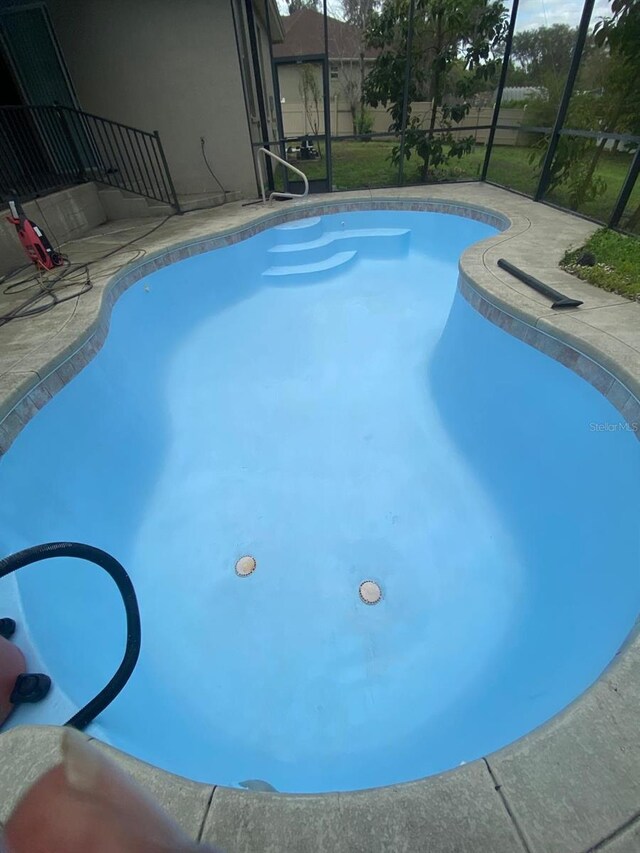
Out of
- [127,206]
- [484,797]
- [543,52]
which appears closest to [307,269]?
[127,206]

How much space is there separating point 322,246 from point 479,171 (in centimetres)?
483

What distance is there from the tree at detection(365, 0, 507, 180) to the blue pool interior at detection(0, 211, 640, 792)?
6.06 m

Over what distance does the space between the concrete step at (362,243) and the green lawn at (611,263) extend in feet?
10.9

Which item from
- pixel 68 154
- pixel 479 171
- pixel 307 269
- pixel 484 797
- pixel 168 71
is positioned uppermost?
pixel 168 71

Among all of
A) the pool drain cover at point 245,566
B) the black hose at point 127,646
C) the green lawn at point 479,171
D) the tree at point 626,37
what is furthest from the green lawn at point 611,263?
the black hose at point 127,646

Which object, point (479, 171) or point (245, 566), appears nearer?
point (245, 566)

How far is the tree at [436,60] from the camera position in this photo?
22.1 feet

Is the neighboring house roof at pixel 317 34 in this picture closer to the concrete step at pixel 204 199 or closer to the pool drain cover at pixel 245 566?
the concrete step at pixel 204 199

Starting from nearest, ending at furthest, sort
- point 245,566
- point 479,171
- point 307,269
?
point 245,566 < point 307,269 < point 479,171

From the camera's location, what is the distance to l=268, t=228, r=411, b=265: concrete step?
6672mm

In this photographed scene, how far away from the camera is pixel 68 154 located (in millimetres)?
6559

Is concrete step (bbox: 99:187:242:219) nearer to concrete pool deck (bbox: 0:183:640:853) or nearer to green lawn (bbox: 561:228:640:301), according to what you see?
concrete pool deck (bbox: 0:183:640:853)

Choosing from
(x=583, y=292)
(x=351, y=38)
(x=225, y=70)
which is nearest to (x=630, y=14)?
(x=583, y=292)

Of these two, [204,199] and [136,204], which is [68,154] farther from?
[204,199]
